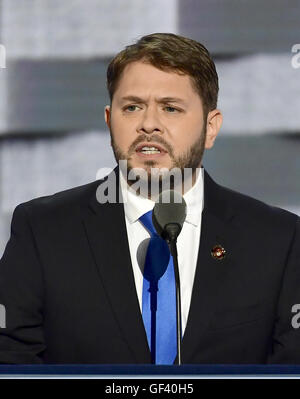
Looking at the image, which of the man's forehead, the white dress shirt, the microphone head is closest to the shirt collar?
the white dress shirt

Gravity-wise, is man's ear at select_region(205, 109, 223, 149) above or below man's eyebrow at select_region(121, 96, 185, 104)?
below

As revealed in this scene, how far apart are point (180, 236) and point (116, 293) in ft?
0.78

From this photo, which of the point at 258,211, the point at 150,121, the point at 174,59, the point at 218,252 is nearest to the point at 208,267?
the point at 218,252

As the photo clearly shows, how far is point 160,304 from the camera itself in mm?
1824

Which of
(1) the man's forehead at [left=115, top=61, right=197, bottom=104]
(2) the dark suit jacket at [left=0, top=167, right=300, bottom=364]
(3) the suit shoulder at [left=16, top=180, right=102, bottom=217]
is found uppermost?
(1) the man's forehead at [left=115, top=61, right=197, bottom=104]

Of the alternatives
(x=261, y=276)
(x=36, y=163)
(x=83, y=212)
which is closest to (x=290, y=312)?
(x=261, y=276)

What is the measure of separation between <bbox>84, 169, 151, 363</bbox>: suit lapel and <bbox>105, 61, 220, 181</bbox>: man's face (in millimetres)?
154

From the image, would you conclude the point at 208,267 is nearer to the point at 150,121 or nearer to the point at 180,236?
the point at 180,236

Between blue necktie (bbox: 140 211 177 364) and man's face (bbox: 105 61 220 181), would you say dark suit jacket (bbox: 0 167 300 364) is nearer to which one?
blue necktie (bbox: 140 211 177 364)

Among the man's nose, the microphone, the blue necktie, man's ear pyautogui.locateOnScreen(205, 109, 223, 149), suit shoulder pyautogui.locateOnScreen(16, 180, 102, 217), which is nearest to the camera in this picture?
the microphone

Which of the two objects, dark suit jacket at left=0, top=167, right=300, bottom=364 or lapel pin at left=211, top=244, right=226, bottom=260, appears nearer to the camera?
dark suit jacket at left=0, top=167, right=300, bottom=364

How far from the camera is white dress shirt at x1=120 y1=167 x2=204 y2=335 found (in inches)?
76.3

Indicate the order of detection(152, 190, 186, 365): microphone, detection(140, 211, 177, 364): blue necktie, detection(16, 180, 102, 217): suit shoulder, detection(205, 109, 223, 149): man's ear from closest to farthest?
detection(152, 190, 186, 365): microphone, detection(140, 211, 177, 364): blue necktie, detection(16, 180, 102, 217): suit shoulder, detection(205, 109, 223, 149): man's ear

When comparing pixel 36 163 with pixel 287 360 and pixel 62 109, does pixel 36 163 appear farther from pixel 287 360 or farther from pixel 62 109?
pixel 287 360
